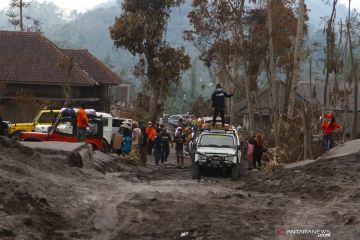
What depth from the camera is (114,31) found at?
46281 millimetres

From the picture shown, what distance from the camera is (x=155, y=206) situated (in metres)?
13.6

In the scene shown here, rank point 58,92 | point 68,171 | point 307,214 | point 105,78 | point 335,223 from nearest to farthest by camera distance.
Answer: point 335,223 < point 307,214 < point 68,171 < point 58,92 < point 105,78

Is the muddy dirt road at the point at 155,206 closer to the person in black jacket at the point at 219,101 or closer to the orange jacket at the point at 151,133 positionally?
the person in black jacket at the point at 219,101

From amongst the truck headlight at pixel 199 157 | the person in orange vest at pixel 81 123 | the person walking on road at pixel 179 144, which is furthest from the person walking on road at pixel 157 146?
the truck headlight at pixel 199 157

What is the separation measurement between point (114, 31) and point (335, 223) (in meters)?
36.3

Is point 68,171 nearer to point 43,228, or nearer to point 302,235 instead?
point 43,228

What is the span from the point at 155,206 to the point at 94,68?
45.9m

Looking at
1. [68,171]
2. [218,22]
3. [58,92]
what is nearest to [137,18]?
[218,22]

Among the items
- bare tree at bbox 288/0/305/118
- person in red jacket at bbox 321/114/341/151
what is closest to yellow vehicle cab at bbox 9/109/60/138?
bare tree at bbox 288/0/305/118

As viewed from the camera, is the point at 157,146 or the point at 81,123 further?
the point at 157,146

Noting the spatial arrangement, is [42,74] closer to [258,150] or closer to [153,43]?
[153,43]

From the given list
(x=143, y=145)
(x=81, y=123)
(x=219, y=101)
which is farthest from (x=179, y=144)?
(x=81, y=123)

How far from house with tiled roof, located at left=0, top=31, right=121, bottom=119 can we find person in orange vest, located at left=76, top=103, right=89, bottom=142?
22.5m

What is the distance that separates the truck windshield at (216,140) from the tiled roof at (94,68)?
31.9 metres
